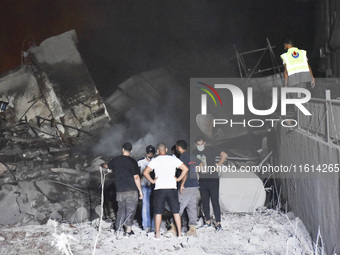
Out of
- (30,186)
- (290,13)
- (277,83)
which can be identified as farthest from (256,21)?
(30,186)

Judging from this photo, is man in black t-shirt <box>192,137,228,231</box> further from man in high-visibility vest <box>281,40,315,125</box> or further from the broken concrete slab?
man in high-visibility vest <box>281,40,315,125</box>

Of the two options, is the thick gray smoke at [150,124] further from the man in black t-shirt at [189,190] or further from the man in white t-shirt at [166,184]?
the man in white t-shirt at [166,184]

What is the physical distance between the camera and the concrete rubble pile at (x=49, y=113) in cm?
1205

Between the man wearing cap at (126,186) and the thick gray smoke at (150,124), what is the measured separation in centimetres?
613

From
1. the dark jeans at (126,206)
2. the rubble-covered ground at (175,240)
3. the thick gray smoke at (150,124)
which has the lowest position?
the rubble-covered ground at (175,240)

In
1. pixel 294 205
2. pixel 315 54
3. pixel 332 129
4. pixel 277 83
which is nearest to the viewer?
pixel 332 129

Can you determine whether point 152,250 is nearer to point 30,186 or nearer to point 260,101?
point 30,186

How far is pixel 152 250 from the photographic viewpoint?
6.50 m

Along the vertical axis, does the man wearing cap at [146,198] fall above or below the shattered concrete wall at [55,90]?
below

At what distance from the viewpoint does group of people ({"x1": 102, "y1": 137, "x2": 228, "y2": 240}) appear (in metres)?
7.02

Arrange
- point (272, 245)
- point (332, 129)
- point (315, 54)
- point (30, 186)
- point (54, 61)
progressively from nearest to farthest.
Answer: point (332, 129), point (272, 245), point (30, 186), point (54, 61), point (315, 54)

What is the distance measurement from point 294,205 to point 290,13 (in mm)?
11861

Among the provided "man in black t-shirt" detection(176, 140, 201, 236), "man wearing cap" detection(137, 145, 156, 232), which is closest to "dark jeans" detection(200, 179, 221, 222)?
"man in black t-shirt" detection(176, 140, 201, 236)

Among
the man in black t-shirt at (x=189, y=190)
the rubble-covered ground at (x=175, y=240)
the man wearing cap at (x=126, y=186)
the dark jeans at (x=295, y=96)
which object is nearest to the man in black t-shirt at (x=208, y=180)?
the man in black t-shirt at (x=189, y=190)
